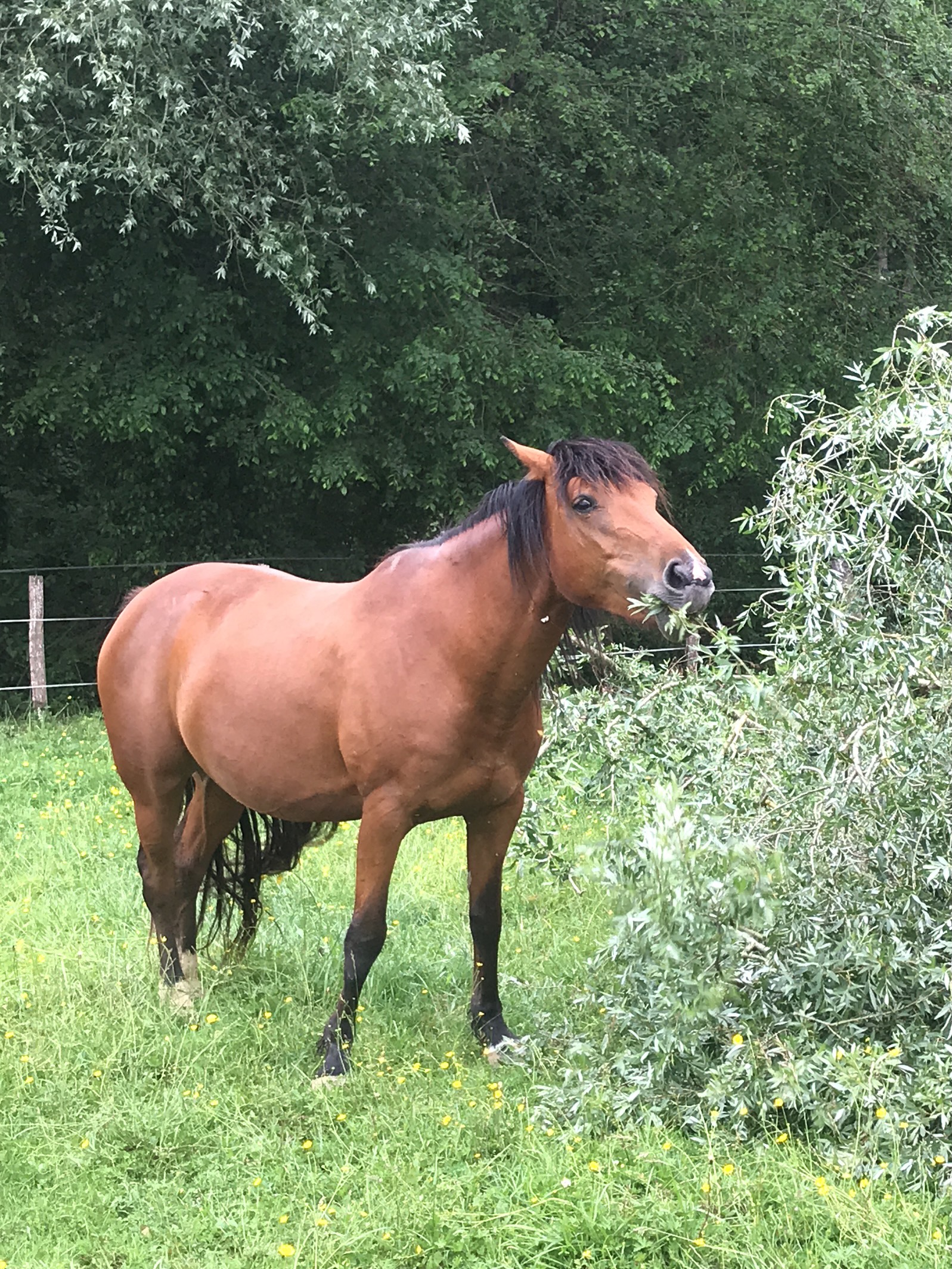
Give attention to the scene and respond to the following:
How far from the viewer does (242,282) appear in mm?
10836

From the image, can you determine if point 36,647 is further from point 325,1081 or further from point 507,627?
point 507,627

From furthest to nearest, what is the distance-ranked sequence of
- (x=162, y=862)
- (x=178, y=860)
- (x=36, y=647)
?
1. (x=36, y=647)
2. (x=178, y=860)
3. (x=162, y=862)

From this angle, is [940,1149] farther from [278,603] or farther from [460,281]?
[460,281]

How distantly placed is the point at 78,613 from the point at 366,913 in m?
10.7

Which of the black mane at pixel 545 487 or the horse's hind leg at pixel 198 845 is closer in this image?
the black mane at pixel 545 487

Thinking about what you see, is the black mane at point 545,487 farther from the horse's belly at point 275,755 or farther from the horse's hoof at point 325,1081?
the horse's hoof at point 325,1081

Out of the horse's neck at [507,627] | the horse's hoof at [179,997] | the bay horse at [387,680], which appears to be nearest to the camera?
the bay horse at [387,680]

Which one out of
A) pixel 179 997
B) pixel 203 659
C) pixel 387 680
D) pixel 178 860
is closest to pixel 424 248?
pixel 203 659

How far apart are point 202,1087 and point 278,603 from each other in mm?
1677

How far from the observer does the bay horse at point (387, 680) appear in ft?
11.1

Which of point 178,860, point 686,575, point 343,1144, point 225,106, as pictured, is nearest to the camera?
point 686,575

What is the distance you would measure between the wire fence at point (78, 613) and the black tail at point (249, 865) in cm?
553

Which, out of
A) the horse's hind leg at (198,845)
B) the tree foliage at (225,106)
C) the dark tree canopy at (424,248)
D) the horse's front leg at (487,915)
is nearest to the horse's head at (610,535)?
the horse's front leg at (487,915)

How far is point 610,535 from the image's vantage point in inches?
129
